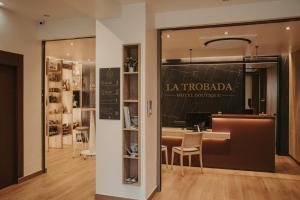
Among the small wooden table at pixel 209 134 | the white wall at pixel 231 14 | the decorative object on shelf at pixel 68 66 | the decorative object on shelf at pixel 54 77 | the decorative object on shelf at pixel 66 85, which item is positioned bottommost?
the small wooden table at pixel 209 134

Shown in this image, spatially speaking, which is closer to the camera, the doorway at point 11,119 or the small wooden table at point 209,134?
the doorway at point 11,119

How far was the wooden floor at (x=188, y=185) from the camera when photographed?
167 inches

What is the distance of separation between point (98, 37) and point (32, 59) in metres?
1.86

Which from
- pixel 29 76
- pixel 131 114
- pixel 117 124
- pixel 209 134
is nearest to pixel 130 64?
pixel 131 114

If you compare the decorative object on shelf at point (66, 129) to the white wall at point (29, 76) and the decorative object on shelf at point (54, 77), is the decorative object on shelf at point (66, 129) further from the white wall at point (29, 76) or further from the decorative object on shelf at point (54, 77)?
the white wall at point (29, 76)

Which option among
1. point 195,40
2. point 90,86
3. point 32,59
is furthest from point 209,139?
point 90,86

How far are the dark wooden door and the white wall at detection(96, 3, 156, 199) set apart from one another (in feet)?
5.81

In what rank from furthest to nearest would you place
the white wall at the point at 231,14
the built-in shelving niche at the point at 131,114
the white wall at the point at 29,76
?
the white wall at the point at 29,76 < the built-in shelving niche at the point at 131,114 < the white wall at the point at 231,14

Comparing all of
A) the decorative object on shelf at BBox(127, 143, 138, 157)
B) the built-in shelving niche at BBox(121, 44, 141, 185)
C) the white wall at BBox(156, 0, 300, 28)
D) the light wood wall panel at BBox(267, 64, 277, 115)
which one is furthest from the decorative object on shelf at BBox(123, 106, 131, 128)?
the light wood wall panel at BBox(267, 64, 277, 115)

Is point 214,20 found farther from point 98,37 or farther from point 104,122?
point 104,122

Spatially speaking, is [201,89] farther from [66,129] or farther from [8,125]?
[8,125]

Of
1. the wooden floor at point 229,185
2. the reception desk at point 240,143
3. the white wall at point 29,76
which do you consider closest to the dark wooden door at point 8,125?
the white wall at point 29,76

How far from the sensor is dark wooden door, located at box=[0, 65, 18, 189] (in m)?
4.52

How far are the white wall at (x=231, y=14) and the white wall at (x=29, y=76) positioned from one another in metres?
2.51
